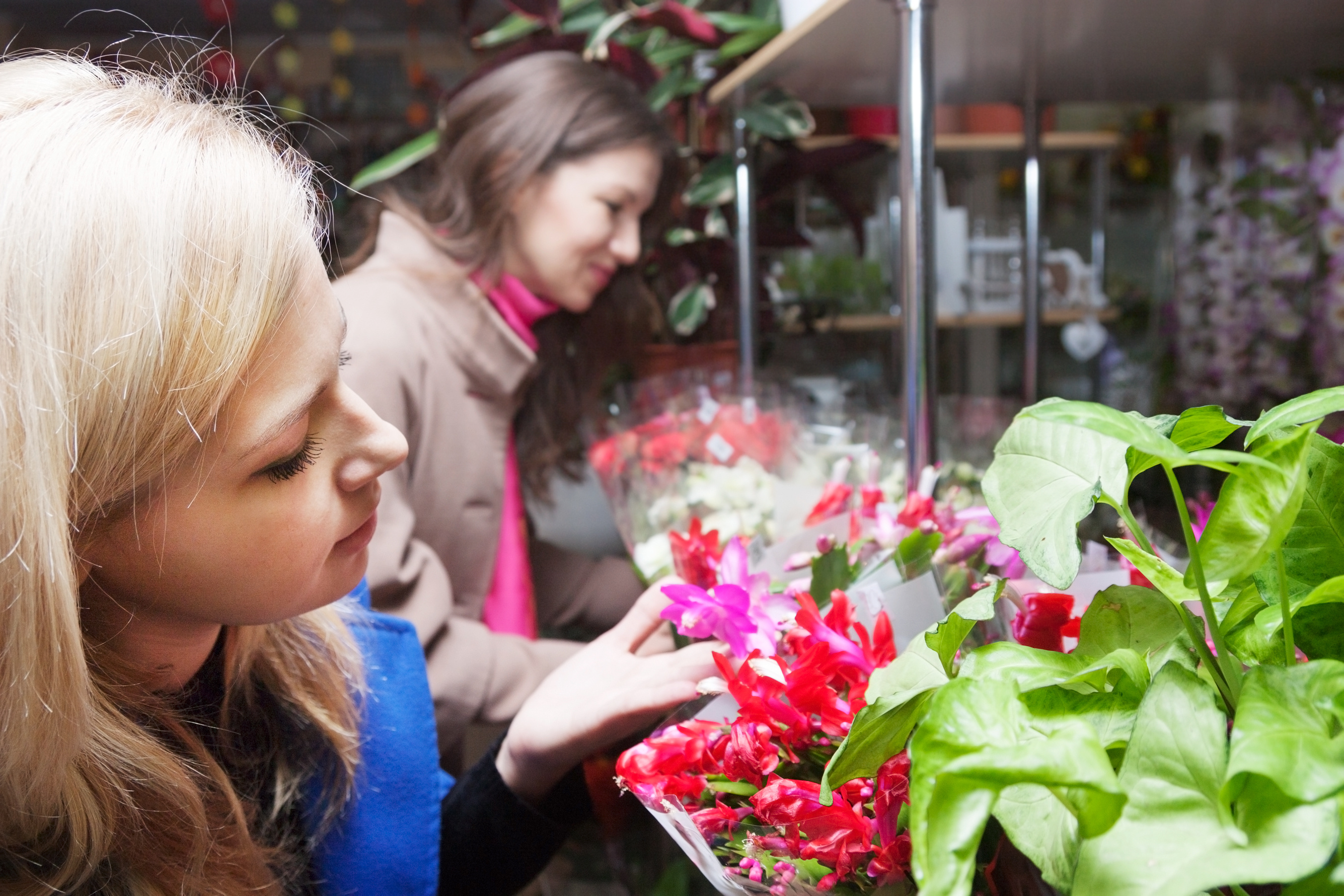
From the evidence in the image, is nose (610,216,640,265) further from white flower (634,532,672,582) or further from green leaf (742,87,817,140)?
white flower (634,532,672,582)

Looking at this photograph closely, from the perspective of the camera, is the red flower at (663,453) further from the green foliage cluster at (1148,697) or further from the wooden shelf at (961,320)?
the green foliage cluster at (1148,697)

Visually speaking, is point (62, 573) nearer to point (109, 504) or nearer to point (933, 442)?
point (109, 504)

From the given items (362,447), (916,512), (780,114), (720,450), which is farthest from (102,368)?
(780,114)

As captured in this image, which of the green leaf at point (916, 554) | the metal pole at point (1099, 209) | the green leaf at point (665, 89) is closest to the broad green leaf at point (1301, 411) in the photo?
the green leaf at point (916, 554)

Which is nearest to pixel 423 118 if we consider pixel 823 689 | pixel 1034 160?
pixel 1034 160

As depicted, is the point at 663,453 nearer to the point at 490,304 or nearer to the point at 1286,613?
the point at 490,304

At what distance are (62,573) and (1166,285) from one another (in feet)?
9.97

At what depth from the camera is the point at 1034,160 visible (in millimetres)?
1728

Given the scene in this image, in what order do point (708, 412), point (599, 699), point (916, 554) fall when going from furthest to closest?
point (708, 412) → point (599, 699) → point (916, 554)

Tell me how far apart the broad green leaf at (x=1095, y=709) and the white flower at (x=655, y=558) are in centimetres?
73

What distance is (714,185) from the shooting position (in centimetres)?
189

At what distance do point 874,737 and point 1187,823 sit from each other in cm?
13

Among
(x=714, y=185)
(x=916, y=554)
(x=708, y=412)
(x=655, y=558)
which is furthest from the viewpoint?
(x=714, y=185)

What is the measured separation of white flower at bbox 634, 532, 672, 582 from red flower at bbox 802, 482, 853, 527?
19 centimetres
